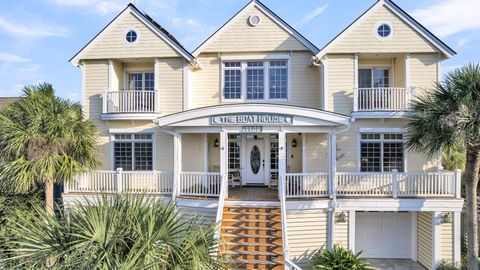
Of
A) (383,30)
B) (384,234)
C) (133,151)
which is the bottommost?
(384,234)

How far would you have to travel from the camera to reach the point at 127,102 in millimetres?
13602

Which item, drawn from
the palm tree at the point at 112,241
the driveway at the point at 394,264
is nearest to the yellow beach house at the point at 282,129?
the driveway at the point at 394,264

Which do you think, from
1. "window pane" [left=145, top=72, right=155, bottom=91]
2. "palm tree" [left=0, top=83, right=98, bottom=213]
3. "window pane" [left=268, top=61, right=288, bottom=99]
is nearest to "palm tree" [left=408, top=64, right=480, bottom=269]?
"window pane" [left=268, top=61, right=288, bottom=99]

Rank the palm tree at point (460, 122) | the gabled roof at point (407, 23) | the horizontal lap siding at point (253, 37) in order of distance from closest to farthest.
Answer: the palm tree at point (460, 122), the gabled roof at point (407, 23), the horizontal lap siding at point (253, 37)

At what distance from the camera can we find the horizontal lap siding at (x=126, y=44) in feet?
45.4

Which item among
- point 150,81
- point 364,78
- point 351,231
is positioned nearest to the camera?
point 351,231

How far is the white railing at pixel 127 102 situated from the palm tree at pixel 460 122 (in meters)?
10.1

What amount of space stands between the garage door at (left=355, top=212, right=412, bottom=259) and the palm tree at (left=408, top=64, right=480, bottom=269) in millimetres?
3560

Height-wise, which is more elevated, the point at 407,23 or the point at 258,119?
the point at 407,23

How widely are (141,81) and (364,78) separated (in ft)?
33.5

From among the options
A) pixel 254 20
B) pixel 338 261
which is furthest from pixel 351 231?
pixel 254 20

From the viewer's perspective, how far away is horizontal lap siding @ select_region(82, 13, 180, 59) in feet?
45.4

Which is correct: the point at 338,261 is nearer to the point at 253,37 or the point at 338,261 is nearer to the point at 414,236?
the point at 414,236

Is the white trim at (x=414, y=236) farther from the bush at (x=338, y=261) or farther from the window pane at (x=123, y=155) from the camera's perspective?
the window pane at (x=123, y=155)
